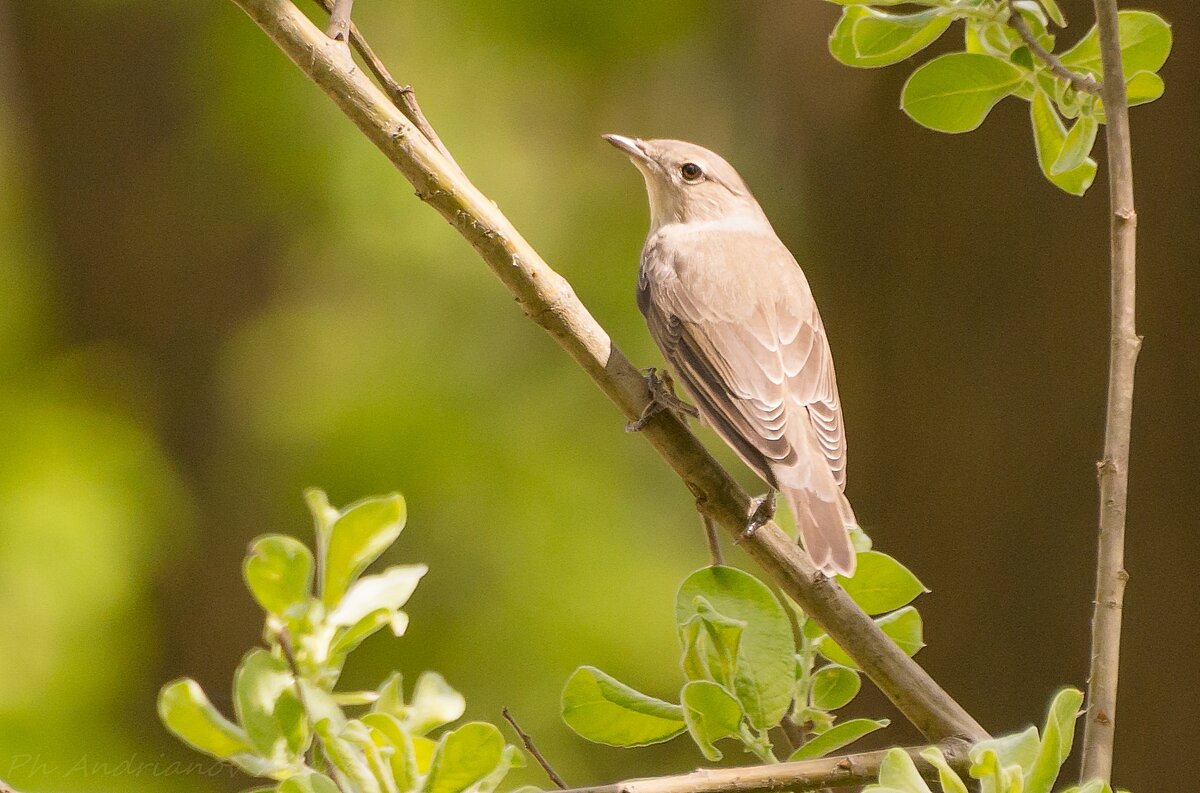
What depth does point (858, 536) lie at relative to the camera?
1715 mm

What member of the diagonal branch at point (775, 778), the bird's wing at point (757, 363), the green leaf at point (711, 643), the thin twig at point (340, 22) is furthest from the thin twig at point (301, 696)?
the bird's wing at point (757, 363)

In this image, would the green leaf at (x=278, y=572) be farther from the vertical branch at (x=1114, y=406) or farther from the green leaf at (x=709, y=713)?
the vertical branch at (x=1114, y=406)

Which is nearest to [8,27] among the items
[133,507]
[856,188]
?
[133,507]

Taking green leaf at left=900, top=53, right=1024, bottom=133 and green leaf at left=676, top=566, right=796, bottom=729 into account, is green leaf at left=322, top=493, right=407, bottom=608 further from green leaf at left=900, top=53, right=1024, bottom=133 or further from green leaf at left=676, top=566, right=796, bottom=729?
green leaf at left=900, top=53, right=1024, bottom=133

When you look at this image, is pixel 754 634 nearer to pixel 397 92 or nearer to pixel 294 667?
pixel 294 667

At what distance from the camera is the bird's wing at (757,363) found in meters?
2.53

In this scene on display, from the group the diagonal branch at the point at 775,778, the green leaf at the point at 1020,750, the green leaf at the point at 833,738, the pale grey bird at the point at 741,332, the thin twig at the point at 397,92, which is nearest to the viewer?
the green leaf at the point at 1020,750

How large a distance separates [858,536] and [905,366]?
3660 mm

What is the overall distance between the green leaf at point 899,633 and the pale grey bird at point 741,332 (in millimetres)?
352

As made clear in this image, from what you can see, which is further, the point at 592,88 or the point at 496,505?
the point at 592,88

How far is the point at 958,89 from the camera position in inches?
64.4

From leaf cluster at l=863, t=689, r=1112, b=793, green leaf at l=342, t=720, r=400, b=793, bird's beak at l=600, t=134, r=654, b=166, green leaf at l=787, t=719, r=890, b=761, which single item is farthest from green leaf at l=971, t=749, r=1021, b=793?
bird's beak at l=600, t=134, r=654, b=166

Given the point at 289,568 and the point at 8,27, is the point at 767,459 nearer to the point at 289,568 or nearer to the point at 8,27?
the point at 289,568

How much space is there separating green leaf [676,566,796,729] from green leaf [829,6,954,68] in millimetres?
708
